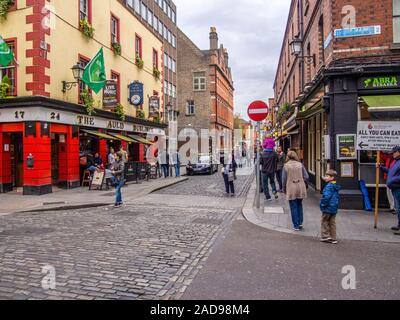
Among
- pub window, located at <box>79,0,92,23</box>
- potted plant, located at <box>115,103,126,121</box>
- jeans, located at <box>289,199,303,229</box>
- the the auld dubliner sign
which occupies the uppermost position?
pub window, located at <box>79,0,92,23</box>

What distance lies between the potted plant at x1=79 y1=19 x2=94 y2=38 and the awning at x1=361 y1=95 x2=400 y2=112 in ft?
43.0

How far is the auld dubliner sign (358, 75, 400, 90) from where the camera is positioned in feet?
31.2

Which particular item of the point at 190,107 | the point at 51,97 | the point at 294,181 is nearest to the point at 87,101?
the point at 51,97

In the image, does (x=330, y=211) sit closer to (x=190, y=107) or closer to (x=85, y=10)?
(x=85, y=10)

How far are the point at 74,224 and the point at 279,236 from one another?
4.73 metres

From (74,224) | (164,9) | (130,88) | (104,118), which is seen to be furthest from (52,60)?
(164,9)

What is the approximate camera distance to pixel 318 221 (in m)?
8.39

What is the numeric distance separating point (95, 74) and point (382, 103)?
461 inches

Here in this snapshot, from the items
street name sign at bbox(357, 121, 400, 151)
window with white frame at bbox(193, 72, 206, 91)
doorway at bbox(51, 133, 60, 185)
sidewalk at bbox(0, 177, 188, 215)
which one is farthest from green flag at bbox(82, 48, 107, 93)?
window with white frame at bbox(193, 72, 206, 91)

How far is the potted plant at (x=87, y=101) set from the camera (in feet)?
53.9

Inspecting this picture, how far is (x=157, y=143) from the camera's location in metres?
27.8

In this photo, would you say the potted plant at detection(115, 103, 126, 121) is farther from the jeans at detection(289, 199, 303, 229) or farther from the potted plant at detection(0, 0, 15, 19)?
the jeans at detection(289, 199, 303, 229)

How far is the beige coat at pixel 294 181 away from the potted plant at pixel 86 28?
1322 cm
